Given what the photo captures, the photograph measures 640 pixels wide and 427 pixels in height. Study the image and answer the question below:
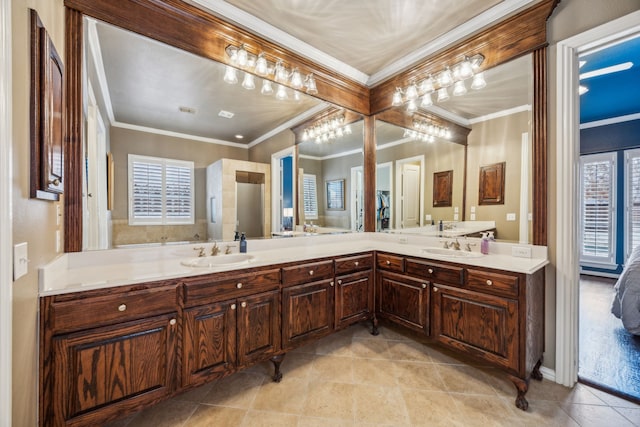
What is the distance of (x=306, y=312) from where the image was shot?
211 cm

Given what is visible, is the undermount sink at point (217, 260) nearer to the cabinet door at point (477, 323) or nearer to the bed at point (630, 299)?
the cabinet door at point (477, 323)

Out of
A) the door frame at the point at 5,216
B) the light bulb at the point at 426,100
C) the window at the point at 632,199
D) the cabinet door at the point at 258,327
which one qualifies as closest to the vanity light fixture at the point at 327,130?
the light bulb at the point at 426,100

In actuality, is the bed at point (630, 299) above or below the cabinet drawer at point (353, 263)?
below

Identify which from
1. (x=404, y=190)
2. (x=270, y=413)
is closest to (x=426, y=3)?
(x=404, y=190)

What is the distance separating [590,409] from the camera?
1646 millimetres

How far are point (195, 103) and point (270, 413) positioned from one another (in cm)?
227

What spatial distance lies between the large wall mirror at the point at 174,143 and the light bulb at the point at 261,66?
68mm

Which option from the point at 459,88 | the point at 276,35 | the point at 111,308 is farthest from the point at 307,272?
the point at 459,88

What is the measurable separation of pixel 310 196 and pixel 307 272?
1.08 metres

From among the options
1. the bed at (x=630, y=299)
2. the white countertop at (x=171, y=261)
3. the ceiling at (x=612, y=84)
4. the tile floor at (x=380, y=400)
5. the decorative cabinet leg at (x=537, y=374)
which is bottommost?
the tile floor at (x=380, y=400)

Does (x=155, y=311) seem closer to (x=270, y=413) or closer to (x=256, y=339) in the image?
(x=256, y=339)

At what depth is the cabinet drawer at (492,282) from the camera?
1.74m

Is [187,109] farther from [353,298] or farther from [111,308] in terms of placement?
[353,298]

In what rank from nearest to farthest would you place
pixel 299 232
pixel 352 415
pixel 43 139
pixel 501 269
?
pixel 43 139 → pixel 352 415 → pixel 501 269 → pixel 299 232
